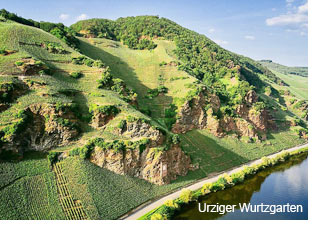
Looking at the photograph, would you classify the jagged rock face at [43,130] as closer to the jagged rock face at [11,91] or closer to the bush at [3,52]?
the jagged rock face at [11,91]

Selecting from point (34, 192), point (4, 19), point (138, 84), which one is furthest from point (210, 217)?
point (4, 19)

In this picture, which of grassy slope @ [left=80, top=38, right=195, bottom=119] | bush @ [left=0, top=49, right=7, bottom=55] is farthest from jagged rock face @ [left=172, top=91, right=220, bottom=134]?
bush @ [left=0, top=49, right=7, bottom=55]

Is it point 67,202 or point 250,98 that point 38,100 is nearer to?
point 67,202

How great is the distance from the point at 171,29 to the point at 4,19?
57892 mm

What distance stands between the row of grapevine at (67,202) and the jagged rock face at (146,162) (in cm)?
453

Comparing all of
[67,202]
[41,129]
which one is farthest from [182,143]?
[41,129]

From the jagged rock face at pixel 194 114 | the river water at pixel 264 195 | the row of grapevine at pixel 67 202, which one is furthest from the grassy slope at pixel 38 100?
the river water at pixel 264 195

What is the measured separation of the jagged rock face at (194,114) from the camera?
4841cm

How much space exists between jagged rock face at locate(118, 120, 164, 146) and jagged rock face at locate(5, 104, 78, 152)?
282 inches

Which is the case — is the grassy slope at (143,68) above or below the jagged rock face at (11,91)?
above

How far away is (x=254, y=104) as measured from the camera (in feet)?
209

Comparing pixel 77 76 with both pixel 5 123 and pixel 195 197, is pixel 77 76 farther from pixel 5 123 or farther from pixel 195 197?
pixel 195 197

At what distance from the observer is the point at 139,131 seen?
35.2 m

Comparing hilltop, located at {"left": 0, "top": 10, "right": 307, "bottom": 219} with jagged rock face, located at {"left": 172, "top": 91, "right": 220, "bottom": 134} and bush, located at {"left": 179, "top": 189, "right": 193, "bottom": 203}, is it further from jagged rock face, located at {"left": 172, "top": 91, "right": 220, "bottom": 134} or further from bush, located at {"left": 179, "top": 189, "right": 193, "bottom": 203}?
bush, located at {"left": 179, "top": 189, "right": 193, "bottom": 203}
